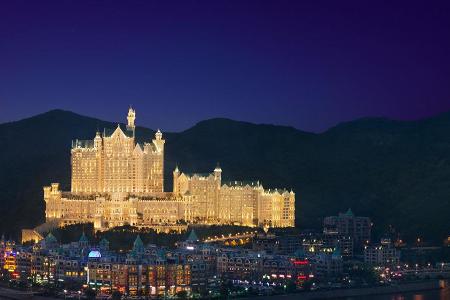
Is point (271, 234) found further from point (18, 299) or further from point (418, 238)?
point (18, 299)

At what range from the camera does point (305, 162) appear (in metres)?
164

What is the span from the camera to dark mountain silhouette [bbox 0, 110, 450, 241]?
5443 inches

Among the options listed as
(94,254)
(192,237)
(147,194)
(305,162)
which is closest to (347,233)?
(147,194)

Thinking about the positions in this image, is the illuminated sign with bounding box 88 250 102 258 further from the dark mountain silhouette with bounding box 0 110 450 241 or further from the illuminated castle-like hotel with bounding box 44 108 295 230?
the dark mountain silhouette with bounding box 0 110 450 241

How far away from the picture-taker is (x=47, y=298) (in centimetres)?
8375

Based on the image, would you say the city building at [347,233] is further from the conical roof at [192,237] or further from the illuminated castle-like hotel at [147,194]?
the conical roof at [192,237]

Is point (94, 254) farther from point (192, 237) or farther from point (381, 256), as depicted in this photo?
point (381, 256)

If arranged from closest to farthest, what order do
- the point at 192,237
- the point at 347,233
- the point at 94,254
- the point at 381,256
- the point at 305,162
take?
the point at 94,254 < the point at 192,237 < the point at 381,256 < the point at 347,233 < the point at 305,162

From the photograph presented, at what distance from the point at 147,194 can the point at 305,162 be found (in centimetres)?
5281

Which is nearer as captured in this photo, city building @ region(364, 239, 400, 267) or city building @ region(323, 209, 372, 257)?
city building @ region(364, 239, 400, 267)

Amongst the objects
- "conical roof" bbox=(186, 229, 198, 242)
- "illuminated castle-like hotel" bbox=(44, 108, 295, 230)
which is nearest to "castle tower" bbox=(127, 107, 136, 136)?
"illuminated castle-like hotel" bbox=(44, 108, 295, 230)

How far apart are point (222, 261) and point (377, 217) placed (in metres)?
49.5

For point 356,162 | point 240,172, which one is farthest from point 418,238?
point 356,162

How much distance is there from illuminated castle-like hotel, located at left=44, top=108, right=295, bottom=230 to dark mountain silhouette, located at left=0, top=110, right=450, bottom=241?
971cm
